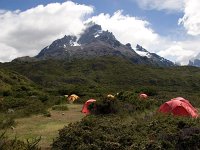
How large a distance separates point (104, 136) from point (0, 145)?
512cm

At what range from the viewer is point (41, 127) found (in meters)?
22.4

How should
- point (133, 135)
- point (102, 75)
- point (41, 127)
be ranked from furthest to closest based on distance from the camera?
point (102, 75), point (41, 127), point (133, 135)

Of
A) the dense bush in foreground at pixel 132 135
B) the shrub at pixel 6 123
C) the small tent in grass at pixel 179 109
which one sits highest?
the small tent in grass at pixel 179 109

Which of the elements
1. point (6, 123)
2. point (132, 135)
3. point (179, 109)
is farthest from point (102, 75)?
point (132, 135)

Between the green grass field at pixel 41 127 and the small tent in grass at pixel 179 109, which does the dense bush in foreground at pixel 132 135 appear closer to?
the green grass field at pixel 41 127

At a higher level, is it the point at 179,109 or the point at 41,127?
the point at 179,109

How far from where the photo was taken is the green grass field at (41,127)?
18.8m

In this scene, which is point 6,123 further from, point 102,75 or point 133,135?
point 102,75

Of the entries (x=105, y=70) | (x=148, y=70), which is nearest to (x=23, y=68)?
(x=105, y=70)

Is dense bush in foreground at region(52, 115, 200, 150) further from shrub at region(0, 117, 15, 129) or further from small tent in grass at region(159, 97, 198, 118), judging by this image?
small tent in grass at region(159, 97, 198, 118)

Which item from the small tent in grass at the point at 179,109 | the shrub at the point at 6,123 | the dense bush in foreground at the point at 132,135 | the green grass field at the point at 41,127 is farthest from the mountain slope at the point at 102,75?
the dense bush in foreground at the point at 132,135

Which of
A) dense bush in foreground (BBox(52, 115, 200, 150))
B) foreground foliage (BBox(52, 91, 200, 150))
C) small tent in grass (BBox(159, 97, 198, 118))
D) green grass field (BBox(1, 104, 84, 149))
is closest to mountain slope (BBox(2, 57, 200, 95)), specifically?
green grass field (BBox(1, 104, 84, 149))

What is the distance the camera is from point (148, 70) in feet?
557

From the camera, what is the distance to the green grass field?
1880 cm
